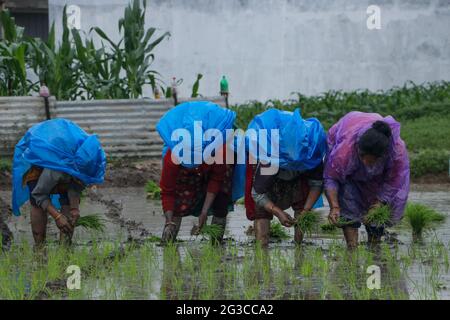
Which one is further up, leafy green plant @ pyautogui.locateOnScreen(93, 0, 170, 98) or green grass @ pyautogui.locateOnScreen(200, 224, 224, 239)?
leafy green plant @ pyautogui.locateOnScreen(93, 0, 170, 98)

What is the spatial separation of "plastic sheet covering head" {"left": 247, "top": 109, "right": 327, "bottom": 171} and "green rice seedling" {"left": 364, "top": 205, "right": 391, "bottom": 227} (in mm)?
585

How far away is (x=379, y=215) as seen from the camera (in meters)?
8.91

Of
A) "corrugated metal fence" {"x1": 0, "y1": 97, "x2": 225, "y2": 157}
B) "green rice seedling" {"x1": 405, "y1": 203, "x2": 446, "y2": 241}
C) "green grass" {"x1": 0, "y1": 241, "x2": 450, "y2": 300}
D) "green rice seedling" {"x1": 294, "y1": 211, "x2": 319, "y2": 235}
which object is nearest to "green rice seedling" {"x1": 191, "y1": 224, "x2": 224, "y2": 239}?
"green grass" {"x1": 0, "y1": 241, "x2": 450, "y2": 300}

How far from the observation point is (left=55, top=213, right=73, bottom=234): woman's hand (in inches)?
360

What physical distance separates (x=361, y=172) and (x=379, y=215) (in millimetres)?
365

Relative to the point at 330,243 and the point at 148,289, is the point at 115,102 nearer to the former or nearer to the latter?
the point at 330,243

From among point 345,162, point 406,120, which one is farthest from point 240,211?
point 406,120

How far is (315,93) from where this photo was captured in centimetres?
2153

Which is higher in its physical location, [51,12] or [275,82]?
[51,12]

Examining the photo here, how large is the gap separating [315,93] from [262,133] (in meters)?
12.7

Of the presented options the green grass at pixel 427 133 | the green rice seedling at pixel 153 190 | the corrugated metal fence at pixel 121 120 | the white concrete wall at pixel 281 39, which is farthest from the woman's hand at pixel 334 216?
the white concrete wall at pixel 281 39

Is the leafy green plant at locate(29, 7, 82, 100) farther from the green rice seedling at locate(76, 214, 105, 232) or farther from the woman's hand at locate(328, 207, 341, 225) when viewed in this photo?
the woman's hand at locate(328, 207, 341, 225)

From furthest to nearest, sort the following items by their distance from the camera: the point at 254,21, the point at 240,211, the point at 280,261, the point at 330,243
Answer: the point at 254,21, the point at 240,211, the point at 330,243, the point at 280,261

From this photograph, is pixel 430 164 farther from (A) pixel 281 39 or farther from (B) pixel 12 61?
(A) pixel 281 39
